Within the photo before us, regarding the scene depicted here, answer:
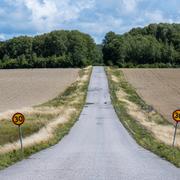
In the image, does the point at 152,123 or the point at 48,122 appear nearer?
the point at 48,122

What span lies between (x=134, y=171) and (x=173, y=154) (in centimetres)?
707

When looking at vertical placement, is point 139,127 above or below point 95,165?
below

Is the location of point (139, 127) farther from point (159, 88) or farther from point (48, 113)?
point (159, 88)

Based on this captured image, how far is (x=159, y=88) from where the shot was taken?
90.9m

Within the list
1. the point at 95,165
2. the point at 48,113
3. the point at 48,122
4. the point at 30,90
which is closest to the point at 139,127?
the point at 48,122

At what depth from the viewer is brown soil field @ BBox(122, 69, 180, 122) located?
205ft

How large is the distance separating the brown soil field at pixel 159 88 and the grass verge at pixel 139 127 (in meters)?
1.31

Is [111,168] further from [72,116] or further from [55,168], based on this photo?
[72,116]

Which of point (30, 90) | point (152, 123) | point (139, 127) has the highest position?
point (139, 127)

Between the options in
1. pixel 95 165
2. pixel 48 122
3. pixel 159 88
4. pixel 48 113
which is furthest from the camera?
pixel 159 88

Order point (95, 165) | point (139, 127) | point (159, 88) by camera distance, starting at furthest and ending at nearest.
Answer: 1. point (159, 88)
2. point (139, 127)
3. point (95, 165)

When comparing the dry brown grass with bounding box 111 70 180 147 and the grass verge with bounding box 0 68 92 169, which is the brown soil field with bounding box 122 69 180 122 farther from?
the grass verge with bounding box 0 68 92 169

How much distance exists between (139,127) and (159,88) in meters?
49.4

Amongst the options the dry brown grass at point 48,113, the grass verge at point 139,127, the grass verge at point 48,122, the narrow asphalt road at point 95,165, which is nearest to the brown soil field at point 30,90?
the grass verge at point 48,122
